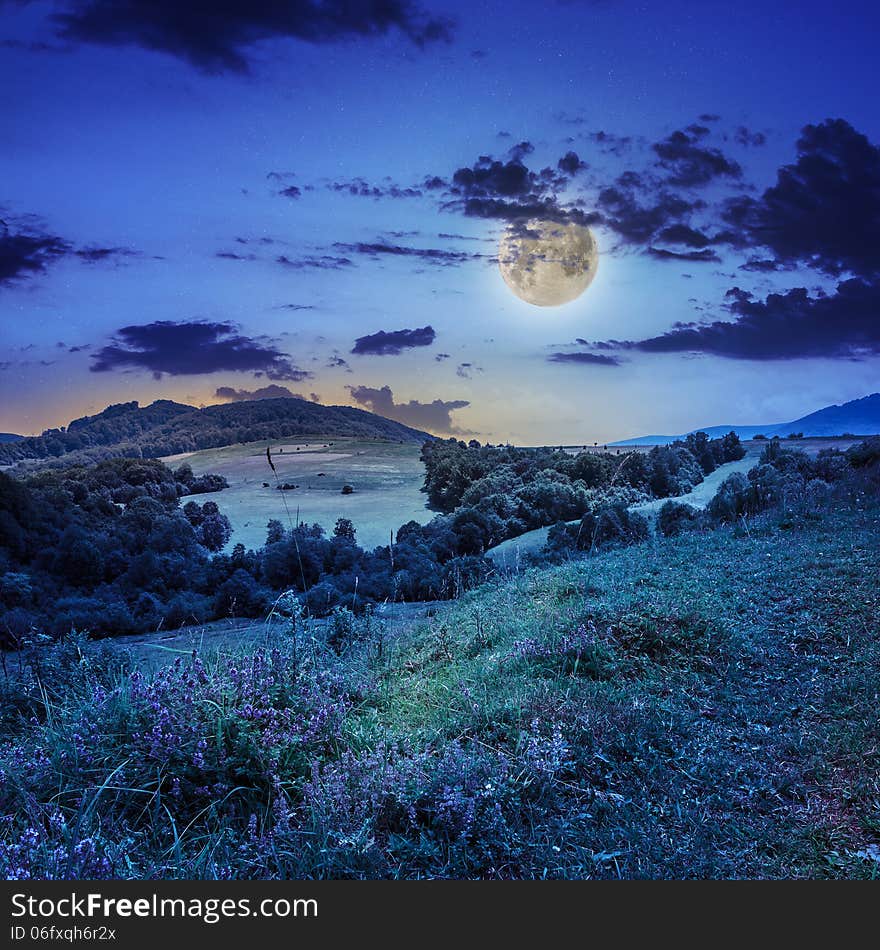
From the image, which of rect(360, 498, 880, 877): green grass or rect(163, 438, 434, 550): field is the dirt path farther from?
rect(360, 498, 880, 877): green grass

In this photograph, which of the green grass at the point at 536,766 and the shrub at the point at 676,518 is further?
the shrub at the point at 676,518

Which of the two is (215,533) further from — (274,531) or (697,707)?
(697,707)

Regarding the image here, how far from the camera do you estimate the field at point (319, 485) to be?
12547 mm

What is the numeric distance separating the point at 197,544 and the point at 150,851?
9.63 m

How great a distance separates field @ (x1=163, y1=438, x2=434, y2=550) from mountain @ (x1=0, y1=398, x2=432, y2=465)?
285 millimetres

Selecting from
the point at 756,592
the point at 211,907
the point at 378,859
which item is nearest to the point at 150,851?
the point at 211,907

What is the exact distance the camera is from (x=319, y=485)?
13367 millimetres

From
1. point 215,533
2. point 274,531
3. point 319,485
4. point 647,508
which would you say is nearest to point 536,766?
point 274,531

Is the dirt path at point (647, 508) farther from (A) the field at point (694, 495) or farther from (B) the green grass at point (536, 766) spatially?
(B) the green grass at point (536, 766)

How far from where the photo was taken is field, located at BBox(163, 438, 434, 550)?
1255cm

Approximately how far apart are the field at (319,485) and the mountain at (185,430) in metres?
0.28

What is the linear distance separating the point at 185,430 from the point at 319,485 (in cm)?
330

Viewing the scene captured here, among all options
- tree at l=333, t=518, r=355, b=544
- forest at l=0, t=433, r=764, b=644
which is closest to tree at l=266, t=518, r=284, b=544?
forest at l=0, t=433, r=764, b=644

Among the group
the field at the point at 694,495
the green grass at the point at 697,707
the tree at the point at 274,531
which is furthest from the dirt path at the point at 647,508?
the green grass at the point at 697,707
